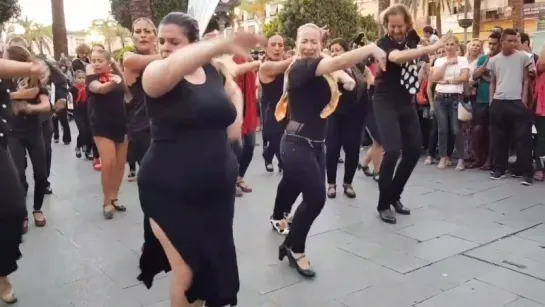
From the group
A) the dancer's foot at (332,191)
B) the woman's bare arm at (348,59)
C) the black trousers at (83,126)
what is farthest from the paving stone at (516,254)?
the black trousers at (83,126)

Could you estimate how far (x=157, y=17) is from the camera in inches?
965

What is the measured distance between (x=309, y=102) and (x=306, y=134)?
25 cm

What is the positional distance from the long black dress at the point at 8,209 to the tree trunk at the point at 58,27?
17.8 meters

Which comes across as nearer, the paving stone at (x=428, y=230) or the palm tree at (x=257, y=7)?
the paving stone at (x=428, y=230)

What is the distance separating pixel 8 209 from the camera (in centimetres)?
357

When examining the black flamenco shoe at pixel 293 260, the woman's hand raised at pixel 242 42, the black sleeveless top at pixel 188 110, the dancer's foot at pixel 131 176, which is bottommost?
the dancer's foot at pixel 131 176

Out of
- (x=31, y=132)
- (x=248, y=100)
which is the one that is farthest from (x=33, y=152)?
(x=248, y=100)

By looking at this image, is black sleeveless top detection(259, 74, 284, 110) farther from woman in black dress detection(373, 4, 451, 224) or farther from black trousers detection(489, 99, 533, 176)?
black trousers detection(489, 99, 533, 176)

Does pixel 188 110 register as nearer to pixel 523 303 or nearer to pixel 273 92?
pixel 523 303

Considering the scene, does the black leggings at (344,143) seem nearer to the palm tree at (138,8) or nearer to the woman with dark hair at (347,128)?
the woman with dark hair at (347,128)

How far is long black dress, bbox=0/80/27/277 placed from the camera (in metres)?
3.56

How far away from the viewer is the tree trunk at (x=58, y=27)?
20.1m

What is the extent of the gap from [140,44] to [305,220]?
2017 mm

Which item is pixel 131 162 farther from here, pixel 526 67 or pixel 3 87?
pixel 526 67
